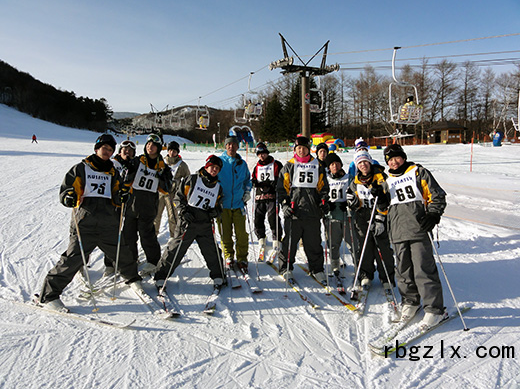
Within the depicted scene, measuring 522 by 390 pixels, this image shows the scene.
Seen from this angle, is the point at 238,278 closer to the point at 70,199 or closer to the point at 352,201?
the point at 352,201

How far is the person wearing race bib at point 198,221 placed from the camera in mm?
3969

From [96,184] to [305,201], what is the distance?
2602mm

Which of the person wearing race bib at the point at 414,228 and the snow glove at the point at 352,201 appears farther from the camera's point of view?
the snow glove at the point at 352,201

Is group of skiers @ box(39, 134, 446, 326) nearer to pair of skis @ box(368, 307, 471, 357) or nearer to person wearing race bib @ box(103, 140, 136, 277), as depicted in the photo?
person wearing race bib @ box(103, 140, 136, 277)

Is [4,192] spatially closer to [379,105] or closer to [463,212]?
[463,212]

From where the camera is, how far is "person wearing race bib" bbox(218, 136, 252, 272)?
4.56 meters

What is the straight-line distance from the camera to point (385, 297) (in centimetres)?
393

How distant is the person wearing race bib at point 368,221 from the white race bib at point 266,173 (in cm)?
159

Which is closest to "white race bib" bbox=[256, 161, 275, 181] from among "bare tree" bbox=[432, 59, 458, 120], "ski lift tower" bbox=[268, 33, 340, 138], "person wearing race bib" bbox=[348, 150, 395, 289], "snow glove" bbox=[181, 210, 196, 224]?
"person wearing race bib" bbox=[348, 150, 395, 289]

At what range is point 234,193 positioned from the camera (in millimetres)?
4551

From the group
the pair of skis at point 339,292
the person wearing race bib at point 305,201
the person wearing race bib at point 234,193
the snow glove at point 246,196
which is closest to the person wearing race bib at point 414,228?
the pair of skis at point 339,292

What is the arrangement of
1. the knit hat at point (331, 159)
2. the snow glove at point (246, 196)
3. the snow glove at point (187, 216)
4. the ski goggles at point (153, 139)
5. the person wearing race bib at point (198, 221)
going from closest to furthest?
the snow glove at point (187, 216), the person wearing race bib at point (198, 221), the ski goggles at point (153, 139), the snow glove at point (246, 196), the knit hat at point (331, 159)

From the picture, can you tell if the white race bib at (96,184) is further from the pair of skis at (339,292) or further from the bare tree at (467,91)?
the bare tree at (467,91)

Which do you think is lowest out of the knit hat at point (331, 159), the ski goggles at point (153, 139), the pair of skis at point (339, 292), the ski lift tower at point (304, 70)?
the pair of skis at point (339, 292)
